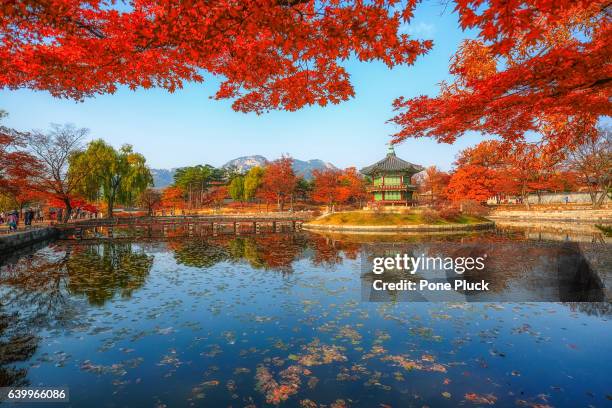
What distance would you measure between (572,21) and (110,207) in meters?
43.7

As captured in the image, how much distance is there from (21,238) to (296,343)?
2015cm

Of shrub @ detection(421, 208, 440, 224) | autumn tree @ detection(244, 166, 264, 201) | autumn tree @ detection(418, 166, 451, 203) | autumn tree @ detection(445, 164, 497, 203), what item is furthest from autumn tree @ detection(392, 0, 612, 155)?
autumn tree @ detection(244, 166, 264, 201)

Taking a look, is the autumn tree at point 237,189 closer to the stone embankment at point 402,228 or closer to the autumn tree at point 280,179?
the autumn tree at point 280,179

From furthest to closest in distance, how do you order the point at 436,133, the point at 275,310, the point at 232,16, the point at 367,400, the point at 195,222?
the point at 195,222 → the point at 436,133 → the point at 275,310 → the point at 232,16 → the point at 367,400

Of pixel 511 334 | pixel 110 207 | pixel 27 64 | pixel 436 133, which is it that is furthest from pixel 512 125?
pixel 110 207

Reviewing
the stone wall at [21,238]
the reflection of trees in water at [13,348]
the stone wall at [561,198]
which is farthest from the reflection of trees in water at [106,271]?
the stone wall at [561,198]

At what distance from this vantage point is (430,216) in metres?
30.4

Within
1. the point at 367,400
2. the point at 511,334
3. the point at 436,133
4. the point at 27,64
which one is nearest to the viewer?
the point at 367,400

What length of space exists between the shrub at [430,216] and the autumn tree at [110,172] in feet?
109

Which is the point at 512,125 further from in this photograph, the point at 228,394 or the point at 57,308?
the point at 57,308

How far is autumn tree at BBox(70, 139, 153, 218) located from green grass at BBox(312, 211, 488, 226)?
2340 cm

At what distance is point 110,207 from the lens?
3897 cm

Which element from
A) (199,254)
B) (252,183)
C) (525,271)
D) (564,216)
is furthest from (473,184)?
(199,254)

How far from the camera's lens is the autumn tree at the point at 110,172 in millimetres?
32656
